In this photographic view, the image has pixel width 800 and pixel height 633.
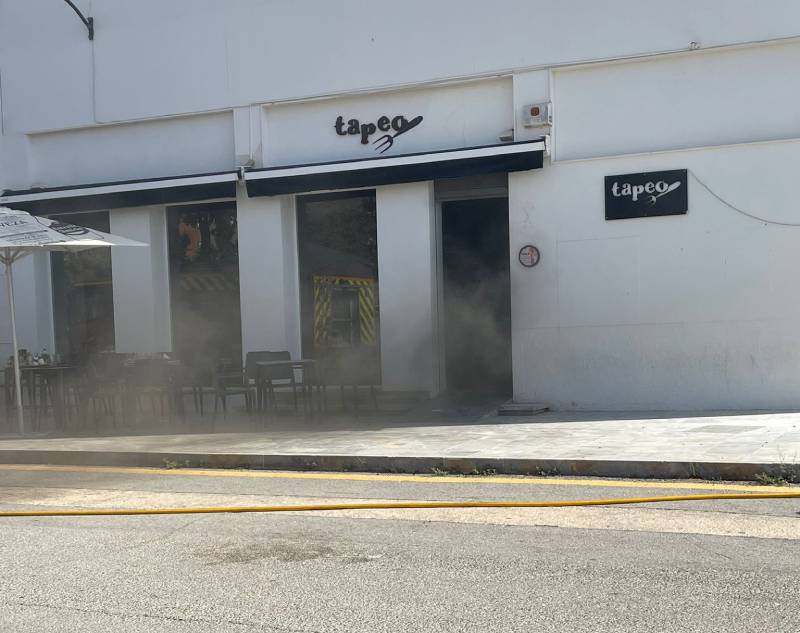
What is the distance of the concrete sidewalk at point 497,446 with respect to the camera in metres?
8.20

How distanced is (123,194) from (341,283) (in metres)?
3.89

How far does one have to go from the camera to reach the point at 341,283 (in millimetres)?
14523

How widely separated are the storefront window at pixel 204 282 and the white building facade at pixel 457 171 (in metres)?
0.15

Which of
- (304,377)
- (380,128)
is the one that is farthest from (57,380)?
(380,128)

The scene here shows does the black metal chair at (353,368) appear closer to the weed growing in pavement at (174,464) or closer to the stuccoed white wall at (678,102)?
the stuccoed white wall at (678,102)

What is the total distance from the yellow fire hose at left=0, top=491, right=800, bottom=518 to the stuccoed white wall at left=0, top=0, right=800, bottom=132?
7.12m

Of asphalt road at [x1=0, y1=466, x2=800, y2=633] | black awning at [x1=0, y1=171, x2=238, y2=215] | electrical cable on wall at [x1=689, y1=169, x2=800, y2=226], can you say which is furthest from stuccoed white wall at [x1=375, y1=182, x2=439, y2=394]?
asphalt road at [x1=0, y1=466, x2=800, y2=633]

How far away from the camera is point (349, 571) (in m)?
5.28

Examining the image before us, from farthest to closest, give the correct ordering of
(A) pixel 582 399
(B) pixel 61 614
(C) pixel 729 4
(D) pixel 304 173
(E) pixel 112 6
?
(E) pixel 112 6
(D) pixel 304 173
(A) pixel 582 399
(C) pixel 729 4
(B) pixel 61 614

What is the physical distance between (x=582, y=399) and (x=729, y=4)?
5.50 metres

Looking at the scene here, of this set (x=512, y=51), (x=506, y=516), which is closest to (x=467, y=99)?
(x=512, y=51)

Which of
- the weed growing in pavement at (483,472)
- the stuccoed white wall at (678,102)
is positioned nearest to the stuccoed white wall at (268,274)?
the stuccoed white wall at (678,102)

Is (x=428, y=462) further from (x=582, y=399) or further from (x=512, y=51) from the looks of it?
(x=512, y=51)

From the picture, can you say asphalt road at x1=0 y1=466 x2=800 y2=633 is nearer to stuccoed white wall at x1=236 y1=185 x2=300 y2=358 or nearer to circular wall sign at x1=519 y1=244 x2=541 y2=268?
circular wall sign at x1=519 y1=244 x2=541 y2=268
